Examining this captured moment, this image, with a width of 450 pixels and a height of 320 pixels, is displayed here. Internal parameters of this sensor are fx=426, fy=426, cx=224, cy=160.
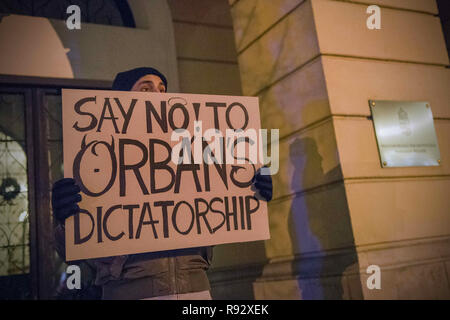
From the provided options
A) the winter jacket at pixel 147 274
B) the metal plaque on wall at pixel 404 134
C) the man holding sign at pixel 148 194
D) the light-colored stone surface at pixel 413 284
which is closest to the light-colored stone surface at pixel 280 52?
the metal plaque on wall at pixel 404 134

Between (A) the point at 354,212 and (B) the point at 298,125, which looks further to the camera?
(B) the point at 298,125

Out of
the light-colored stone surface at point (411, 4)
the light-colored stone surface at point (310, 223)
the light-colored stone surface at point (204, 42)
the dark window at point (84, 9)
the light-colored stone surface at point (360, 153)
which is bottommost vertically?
the light-colored stone surface at point (310, 223)

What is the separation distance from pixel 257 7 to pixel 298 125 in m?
1.48

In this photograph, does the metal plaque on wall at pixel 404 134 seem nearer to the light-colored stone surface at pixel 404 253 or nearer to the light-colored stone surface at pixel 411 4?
the light-colored stone surface at pixel 404 253

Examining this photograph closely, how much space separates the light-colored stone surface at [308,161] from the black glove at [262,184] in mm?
1073

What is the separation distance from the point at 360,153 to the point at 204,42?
229cm

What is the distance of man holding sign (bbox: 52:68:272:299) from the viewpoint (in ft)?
7.68

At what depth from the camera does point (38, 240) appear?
154 inches

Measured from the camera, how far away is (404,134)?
369 centimetres

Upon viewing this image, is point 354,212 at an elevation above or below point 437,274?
above

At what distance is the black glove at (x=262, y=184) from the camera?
264cm

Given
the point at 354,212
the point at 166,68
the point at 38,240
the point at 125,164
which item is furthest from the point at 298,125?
the point at 38,240
